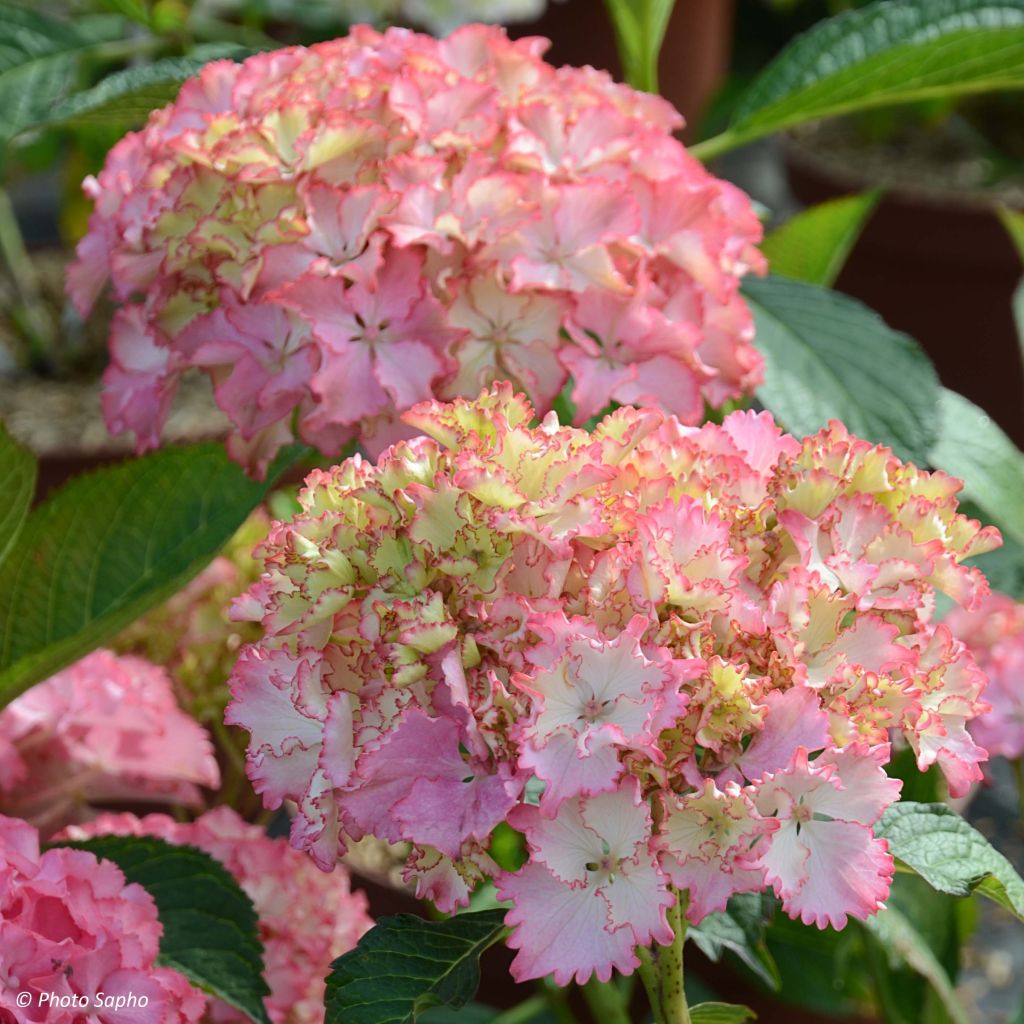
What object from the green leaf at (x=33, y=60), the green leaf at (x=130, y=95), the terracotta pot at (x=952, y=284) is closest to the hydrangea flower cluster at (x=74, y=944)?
the green leaf at (x=130, y=95)

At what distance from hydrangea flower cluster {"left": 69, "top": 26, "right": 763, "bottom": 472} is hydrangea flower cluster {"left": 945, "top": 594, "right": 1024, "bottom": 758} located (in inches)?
12.3

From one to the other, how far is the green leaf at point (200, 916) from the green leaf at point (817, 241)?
61 cm

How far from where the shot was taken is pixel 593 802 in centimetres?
49


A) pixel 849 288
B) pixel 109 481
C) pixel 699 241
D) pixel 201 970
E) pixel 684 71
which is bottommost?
pixel 849 288

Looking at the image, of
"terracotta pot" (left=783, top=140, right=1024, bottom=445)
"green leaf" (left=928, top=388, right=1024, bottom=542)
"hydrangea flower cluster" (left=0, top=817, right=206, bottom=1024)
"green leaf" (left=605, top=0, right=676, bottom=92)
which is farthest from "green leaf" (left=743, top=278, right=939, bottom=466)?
"terracotta pot" (left=783, top=140, right=1024, bottom=445)

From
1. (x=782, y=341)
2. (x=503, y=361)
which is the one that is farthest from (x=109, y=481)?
(x=782, y=341)

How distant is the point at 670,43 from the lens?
2420mm

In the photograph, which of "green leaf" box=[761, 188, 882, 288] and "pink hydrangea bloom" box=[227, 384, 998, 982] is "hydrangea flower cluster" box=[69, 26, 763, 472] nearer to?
"pink hydrangea bloom" box=[227, 384, 998, 982]

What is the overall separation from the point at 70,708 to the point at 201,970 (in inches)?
8.1

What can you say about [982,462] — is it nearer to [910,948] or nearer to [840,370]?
[840,370]

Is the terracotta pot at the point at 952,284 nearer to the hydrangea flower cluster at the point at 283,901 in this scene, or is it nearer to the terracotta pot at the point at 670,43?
the terracotta pot at the point at 670,43

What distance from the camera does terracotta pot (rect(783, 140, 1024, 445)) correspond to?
226cm

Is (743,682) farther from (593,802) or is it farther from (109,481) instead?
(109,481)

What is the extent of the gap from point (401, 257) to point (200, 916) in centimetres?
31
